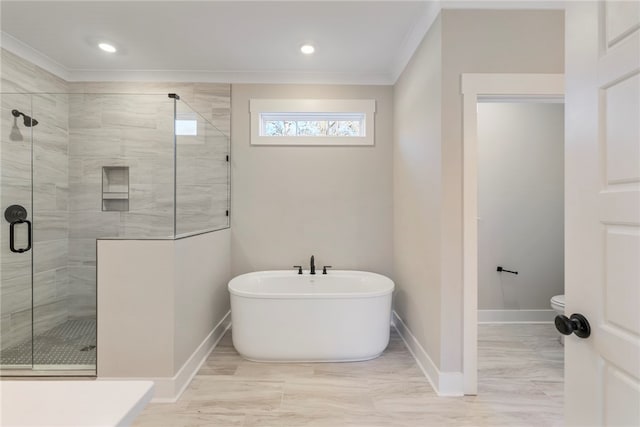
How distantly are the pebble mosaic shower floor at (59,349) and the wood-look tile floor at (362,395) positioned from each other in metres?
0.91

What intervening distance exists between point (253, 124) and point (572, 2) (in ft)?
8.94

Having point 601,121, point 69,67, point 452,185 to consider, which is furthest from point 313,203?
point 69,67

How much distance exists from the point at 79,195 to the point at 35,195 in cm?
38

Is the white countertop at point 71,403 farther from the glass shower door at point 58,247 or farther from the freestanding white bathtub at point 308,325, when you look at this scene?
the glass shower door at point 58,247

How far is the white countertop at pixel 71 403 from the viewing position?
1.69 ft

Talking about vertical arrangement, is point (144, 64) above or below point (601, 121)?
above

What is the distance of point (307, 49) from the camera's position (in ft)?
8.80

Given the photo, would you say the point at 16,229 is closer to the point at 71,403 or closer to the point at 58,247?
the point at 58,247

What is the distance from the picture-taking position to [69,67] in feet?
10.1

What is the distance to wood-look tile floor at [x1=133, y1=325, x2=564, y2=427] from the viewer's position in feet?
5.84

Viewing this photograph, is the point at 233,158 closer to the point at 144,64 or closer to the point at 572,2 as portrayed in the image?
the point at 144,64

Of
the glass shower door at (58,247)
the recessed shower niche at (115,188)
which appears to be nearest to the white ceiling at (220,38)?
the glass shower door at (58,247)

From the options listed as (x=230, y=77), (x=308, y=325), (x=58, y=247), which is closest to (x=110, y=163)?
(x=58, y=247)

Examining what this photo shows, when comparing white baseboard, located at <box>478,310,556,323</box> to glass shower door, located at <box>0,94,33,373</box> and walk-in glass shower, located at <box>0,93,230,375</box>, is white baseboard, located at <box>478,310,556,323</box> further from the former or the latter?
glass shower door, located at <box>0,94,33,373</box>
